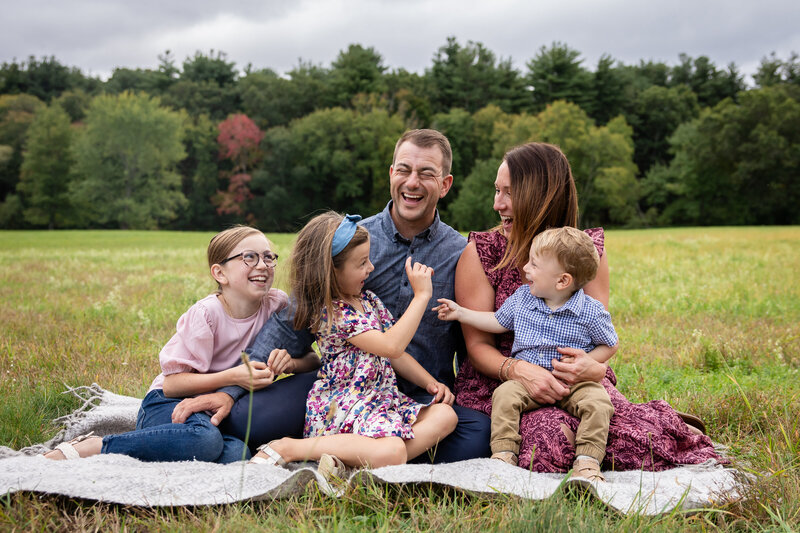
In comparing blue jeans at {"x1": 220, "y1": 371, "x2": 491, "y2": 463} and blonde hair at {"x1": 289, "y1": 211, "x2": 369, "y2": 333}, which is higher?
blonde hair at {"x1": 289, "y1": 211, "x2": 369, "y2": 333}

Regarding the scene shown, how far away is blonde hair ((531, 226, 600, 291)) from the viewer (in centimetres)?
350

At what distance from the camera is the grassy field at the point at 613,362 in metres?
2.58

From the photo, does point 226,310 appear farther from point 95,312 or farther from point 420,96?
point 420,96

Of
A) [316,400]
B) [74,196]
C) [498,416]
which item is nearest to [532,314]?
[498,416]

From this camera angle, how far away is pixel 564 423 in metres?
3.37

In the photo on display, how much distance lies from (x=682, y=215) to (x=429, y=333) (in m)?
59.4

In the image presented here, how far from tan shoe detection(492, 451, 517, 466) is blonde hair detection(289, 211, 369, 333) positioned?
113cm

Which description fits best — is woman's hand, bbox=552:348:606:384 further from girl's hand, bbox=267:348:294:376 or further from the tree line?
the tree line

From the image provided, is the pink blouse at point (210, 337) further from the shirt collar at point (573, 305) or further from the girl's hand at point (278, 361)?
the shirt collar at point (573, 305)

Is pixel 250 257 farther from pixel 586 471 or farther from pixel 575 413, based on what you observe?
pixel 586 471

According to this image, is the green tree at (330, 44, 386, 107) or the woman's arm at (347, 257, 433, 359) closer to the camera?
the woman's arm at (347, 257, 433, 359)

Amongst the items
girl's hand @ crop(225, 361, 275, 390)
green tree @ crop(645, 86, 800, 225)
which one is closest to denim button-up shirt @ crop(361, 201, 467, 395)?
girl's hand @ crop(225, 361, 275, 390)

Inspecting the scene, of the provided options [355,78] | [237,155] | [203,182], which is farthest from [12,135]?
[355,78]

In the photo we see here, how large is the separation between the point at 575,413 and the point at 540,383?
0.80 ft
